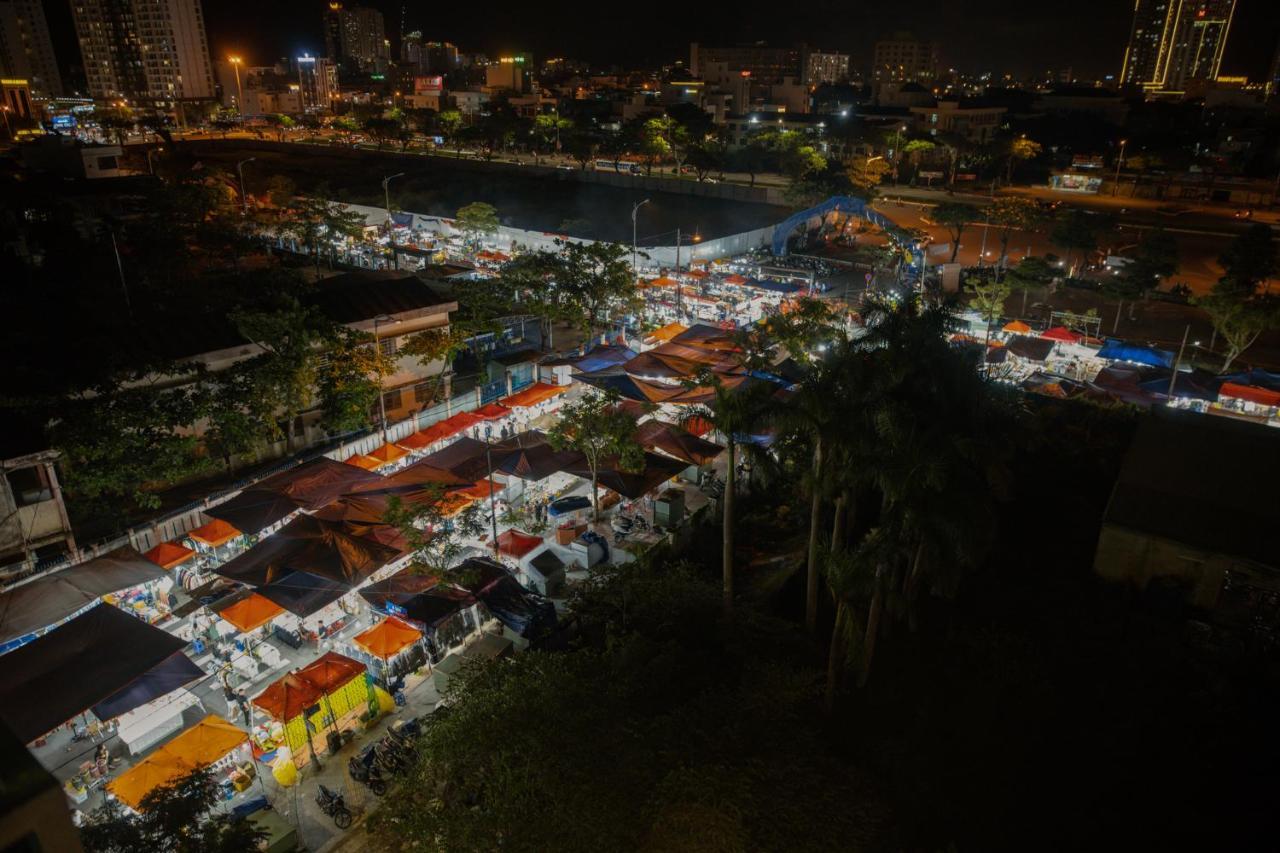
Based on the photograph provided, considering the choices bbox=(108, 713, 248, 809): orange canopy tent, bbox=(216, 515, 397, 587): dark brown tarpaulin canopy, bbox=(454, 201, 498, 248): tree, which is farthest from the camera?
bbox=(454, 201, 498, 248): tree

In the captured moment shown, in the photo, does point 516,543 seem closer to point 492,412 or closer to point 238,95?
point 492,412

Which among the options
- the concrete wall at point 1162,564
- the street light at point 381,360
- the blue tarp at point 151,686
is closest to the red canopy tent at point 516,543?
the street light at point 381,360

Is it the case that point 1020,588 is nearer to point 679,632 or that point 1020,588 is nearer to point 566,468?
point 679,632

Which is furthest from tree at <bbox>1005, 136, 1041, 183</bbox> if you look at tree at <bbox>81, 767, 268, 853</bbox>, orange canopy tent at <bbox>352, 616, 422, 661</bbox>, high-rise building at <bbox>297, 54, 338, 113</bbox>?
high-rise building at <bbox>297, 54, 338, 113</bbox>

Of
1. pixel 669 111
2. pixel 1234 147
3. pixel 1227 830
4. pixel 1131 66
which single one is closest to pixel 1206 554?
pixel 1227 830

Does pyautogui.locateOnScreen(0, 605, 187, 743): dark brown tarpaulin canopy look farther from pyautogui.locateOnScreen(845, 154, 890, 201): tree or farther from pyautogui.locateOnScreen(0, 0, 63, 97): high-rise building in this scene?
pyautogui.locateOnScreen(0, 0, 63, 97): high-rise building

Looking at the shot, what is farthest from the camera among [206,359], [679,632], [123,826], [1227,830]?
[206,359]

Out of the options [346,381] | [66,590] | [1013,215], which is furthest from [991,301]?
[66,590]
